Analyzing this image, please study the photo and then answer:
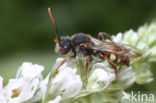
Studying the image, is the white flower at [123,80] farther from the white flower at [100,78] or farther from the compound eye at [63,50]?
the compound eye at [63,50]

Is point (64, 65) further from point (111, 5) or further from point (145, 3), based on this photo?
point (145, 3)

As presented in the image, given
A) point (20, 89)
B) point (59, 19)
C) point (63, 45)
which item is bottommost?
point (20, 89)

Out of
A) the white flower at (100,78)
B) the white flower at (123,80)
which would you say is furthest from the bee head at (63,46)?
the white flower at (123,80)

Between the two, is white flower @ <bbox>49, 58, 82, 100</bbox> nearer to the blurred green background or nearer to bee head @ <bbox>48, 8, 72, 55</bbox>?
bee head @ <bbox>48, 8, 72, 55</bbox>

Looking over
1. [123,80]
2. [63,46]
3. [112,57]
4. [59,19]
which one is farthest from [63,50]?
[59,19]

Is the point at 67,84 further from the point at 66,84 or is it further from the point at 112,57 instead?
the point at 112,57

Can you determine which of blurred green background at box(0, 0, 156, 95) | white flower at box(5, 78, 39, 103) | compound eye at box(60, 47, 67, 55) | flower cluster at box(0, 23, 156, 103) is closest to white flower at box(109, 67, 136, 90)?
flower cluster at box(0, 23, 156, 103)
